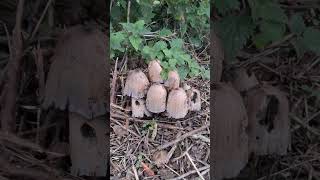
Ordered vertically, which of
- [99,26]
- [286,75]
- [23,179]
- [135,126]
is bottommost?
[23,179]

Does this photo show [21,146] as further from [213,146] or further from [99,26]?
[213,146]

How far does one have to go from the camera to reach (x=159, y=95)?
1.41 metres

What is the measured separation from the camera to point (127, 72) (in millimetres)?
1392

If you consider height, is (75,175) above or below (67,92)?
below

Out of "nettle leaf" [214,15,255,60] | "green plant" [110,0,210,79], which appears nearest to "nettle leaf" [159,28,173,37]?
"green plant" [110,0,210,79]

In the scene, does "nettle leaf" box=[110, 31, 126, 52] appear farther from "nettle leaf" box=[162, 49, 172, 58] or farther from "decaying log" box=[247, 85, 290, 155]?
"decaying log" box=[247, 85, 290, 155]

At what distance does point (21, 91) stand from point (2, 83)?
5cm

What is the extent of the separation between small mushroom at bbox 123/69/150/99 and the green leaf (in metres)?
0.06

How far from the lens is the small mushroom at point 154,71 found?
140cm

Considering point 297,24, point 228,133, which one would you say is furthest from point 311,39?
point 228,133

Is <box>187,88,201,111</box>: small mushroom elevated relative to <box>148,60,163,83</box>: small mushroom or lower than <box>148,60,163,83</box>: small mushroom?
lower

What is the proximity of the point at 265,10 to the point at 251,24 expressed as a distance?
0.04 metres

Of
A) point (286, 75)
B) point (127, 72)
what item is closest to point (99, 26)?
point (127, 72)

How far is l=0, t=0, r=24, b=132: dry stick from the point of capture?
53.2 inches
